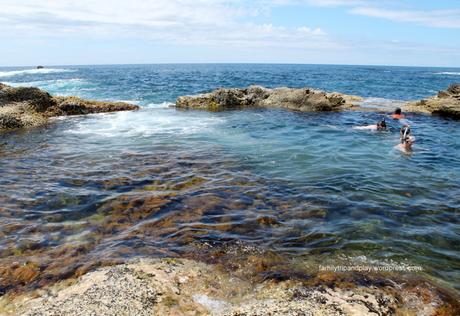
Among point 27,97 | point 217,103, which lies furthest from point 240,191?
point 217,103

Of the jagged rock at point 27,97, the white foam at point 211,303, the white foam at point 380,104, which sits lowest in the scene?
the white foam at point 211,303

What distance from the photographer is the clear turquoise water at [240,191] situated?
7535 millimetres

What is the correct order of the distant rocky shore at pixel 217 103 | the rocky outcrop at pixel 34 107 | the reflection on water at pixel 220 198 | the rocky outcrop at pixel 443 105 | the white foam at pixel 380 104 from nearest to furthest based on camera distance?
the reflection on water at pixel 220 198
the rocky outcrop at pixel 34 107
the distant rocky shore at pixel 217 103
the rocky outcrop at pixel 443 105
the white foam at pixel 380 104

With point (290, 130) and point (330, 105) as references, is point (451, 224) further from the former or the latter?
Answer: point (330, 105)

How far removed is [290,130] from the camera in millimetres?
19531

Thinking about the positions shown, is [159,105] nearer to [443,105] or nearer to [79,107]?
[79,107]

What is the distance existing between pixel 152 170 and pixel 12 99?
15.3 m

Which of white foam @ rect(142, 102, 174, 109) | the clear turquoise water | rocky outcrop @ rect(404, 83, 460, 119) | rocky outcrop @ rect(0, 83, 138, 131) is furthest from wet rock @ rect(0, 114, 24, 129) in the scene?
rocky outcrop @ rect(404, 83, 460, 119)

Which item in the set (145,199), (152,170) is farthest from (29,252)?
(152,170)

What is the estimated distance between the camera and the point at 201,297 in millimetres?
5547

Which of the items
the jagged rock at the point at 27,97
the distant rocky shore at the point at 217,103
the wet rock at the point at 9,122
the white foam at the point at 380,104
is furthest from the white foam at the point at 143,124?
the white foam at the point at 380,104

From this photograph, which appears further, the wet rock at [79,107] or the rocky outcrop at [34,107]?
the wet rock at [79,107]

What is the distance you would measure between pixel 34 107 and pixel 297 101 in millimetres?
18846

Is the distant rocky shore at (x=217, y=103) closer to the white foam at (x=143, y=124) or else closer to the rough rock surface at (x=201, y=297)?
the white foam at (x=143, y=124)
